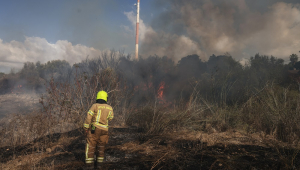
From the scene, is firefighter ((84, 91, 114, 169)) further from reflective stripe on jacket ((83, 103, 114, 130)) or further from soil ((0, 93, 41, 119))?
soil ((0, 93, 41, 119))

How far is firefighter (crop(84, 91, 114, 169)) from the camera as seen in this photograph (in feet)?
12.6

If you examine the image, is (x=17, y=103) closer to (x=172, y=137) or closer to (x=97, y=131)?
(x=97, y=131)

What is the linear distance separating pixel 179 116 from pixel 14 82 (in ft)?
78.4

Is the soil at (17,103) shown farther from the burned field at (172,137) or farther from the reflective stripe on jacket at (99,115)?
the reflective stripe on jacket at (99,115)

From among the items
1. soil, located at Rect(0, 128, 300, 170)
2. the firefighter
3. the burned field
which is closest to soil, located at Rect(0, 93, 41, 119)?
the burned field

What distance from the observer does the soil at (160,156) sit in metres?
3.62

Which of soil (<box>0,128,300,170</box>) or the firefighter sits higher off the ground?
the firefighter

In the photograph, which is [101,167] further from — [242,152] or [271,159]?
[271,159]

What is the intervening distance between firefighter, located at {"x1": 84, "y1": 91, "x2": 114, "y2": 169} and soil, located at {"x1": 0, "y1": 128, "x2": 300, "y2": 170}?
0.28 meters

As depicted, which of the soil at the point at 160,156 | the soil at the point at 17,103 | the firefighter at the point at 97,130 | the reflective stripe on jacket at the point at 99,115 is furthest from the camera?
the soil at the point at 17,103

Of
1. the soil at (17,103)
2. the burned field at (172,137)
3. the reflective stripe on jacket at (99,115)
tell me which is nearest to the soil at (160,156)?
the burned field at (172,137)

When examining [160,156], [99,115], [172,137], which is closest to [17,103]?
[99,115]

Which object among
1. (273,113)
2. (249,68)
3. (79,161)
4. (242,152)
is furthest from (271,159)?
(249,68)

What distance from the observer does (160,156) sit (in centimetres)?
419
